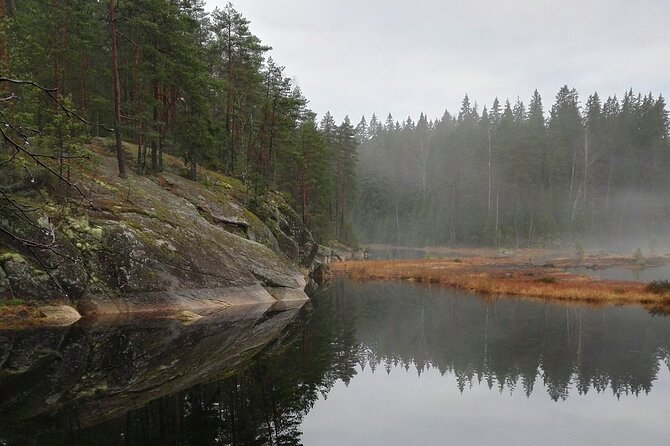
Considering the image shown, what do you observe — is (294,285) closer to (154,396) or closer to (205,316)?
(205,316)

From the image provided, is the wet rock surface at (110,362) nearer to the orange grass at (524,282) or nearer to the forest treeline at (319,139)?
the forest treeline at (319,139)

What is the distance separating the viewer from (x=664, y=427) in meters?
13.2

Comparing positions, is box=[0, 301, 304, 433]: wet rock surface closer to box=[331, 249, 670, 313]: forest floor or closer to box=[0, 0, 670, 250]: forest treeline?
box=[0, 0, 670, 250]: forest treeline

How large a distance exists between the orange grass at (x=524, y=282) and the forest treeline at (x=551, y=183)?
40.2 m

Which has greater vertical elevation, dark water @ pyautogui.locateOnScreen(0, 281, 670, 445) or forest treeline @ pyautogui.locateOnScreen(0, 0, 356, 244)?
forest treeline @ pyautogui.locateOnScreen(0, 0, 356, 244)

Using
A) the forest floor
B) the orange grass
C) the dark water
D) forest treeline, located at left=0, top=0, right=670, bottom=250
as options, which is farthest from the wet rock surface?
the forest floor

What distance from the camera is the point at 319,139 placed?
6606cm

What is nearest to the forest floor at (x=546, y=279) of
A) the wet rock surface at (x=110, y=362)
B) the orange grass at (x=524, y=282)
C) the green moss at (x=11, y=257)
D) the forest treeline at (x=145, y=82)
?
the orange grass at (x=524, y=282)

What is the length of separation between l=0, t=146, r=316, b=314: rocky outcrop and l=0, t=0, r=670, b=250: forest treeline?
272cm

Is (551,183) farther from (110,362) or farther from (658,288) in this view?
(110,362)

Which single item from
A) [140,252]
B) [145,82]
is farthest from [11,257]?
[145,82]

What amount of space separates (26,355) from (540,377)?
18962 mm

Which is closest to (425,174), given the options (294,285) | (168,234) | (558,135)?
(558,135)

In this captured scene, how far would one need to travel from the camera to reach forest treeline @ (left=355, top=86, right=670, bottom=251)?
305 feet
